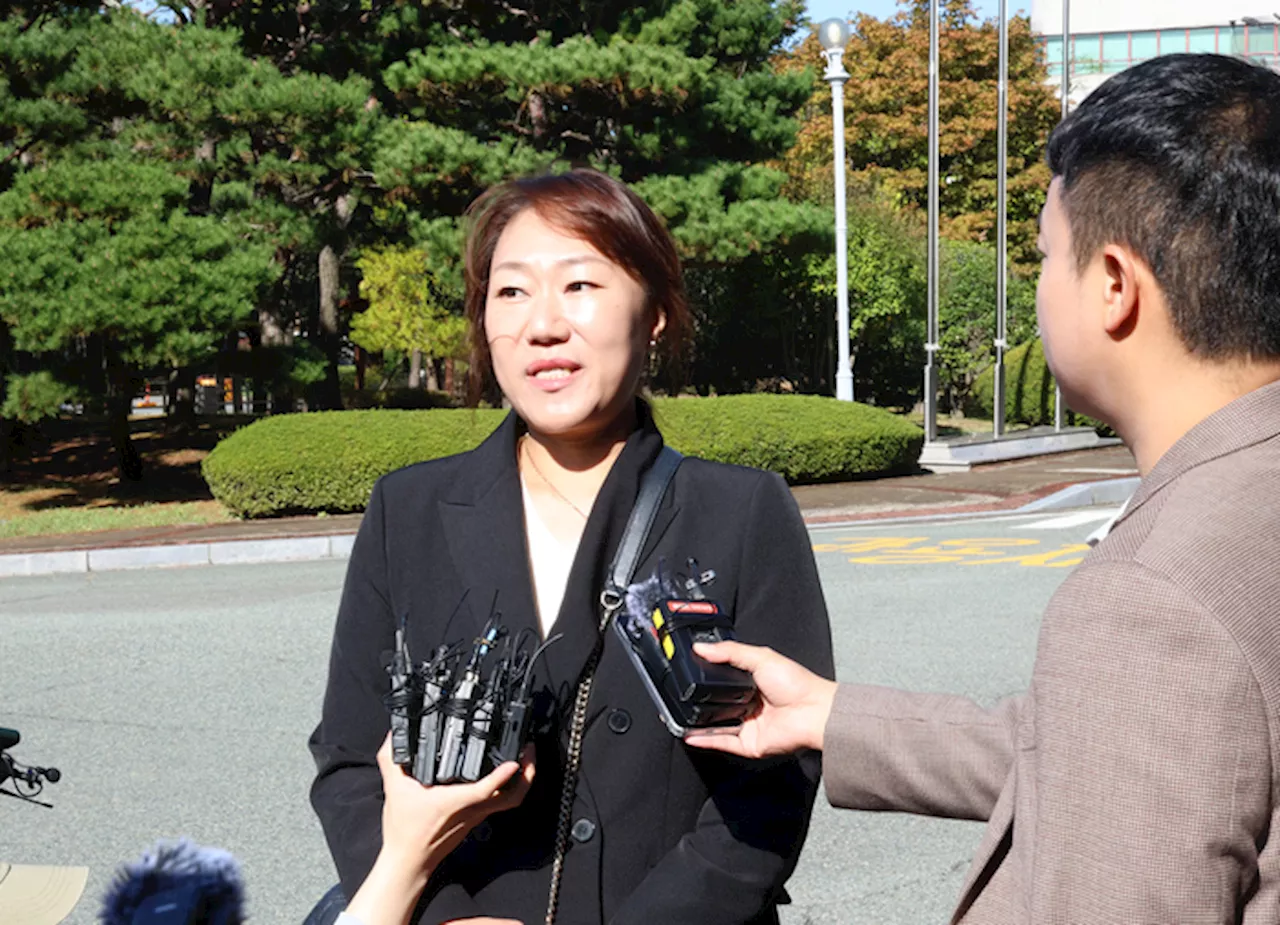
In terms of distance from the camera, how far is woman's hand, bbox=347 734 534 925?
1.67m

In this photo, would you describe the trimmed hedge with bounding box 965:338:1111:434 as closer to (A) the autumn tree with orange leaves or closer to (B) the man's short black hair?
(A) the autumn tree with orange leaves

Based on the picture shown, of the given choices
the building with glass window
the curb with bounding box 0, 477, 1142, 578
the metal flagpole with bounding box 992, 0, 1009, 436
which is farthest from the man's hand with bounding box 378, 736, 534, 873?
the building with glass window

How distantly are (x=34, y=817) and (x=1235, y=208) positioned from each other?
4.91m

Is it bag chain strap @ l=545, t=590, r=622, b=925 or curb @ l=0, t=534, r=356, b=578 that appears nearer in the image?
bag chain strap @ l=545, t=590, r=622, b=925

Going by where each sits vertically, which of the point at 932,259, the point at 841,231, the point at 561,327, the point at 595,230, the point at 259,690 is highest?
the point at 841,231

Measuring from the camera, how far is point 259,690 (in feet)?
22.2

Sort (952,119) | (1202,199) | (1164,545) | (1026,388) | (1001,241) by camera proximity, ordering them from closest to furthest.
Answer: (1164,545) < (1202,199) < (1001,241) < (1026,388) < (952,119)

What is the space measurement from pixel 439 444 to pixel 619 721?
1441 cm

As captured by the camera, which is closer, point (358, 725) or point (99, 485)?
point (358, 725)

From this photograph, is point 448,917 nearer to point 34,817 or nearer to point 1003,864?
point 1003,864

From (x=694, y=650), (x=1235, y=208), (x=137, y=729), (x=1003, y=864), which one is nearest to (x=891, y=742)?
(x=694, y=650)

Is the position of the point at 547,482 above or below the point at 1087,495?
above

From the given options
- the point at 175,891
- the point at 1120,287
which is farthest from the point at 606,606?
the point at 1120,287

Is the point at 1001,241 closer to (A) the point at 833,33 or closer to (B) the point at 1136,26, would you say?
(A) the point at 833,33
